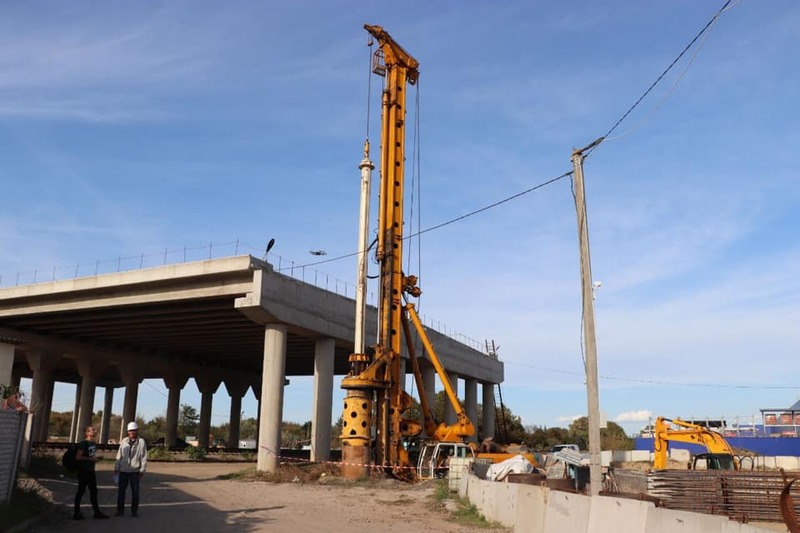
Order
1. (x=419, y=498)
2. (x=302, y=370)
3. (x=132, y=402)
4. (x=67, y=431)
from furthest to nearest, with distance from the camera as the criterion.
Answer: (x=67, y=431)
(x=302, y=370)
(x=132, y=402)
(x=419, y=498)

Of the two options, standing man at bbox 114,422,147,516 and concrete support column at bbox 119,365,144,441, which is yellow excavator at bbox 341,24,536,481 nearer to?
standing man at bbox 114,422,147,516

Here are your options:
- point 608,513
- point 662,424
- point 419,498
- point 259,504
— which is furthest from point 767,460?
point 608,513

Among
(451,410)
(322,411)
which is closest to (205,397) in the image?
(451,410)

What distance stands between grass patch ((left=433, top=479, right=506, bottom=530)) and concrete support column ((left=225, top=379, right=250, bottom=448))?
4411 cm

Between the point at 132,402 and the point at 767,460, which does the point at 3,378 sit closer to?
the point at 132,402

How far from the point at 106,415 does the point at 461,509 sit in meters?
61.5

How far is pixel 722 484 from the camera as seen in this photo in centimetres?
1816

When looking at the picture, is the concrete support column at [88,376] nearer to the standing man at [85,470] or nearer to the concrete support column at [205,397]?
the concrete support column at [205,397]

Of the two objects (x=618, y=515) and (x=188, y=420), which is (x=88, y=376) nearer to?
(x=618, y=515)

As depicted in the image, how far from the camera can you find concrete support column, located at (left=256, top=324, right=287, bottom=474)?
3142cm

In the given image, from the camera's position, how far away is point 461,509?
17.3 metres

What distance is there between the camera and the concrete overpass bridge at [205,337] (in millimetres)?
32062

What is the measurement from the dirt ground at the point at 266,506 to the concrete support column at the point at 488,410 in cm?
3189

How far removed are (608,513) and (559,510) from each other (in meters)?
1.54
